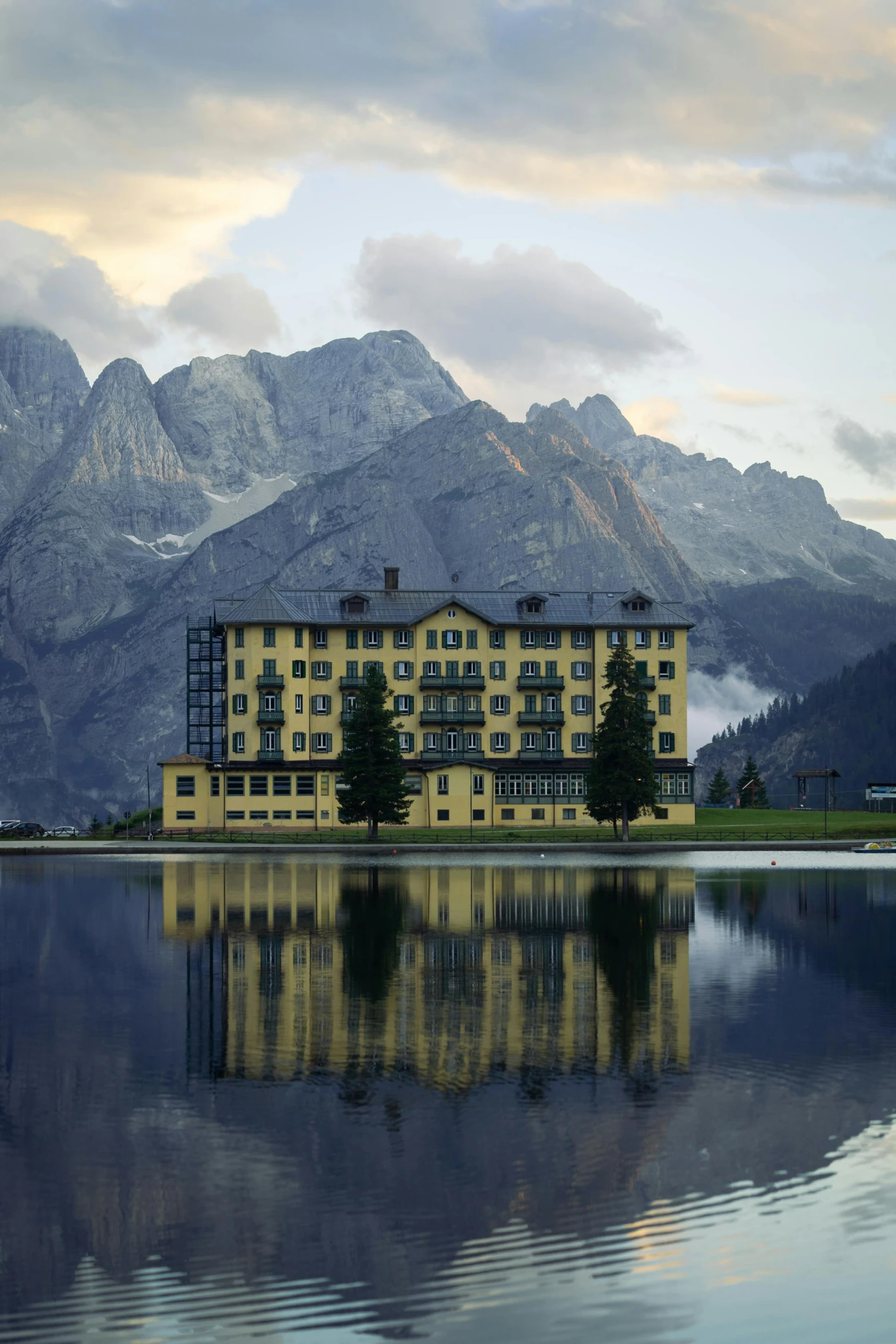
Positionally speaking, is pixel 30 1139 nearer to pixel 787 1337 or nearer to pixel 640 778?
pixel 787 1337

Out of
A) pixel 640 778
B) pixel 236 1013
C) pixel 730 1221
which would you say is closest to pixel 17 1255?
pixel 730 1221

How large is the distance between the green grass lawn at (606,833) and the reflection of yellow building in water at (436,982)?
4978 centimetres

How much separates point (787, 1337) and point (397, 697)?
461 ft

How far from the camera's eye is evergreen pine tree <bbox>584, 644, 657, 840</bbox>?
12169cm

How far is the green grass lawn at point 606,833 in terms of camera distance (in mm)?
123938

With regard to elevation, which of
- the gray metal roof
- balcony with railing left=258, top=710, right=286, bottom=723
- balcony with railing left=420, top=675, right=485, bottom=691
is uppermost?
the gray metal roof

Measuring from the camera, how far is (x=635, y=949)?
48438 mm

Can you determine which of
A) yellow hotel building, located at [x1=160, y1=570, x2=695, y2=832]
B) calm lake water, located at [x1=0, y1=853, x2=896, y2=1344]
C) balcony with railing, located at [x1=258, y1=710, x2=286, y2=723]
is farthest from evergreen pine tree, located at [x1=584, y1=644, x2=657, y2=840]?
calm lake water, located at [x1=0, y1=853, x2=896, y2=1344]

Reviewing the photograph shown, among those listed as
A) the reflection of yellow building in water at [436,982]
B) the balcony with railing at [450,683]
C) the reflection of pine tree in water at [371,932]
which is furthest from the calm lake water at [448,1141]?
the balcony with railing at [450,683]

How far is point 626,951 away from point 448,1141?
2500 centimetres

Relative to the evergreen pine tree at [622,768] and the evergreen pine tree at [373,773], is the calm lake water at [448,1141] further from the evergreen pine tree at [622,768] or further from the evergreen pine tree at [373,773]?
the evergreen pine tree at [373,773]

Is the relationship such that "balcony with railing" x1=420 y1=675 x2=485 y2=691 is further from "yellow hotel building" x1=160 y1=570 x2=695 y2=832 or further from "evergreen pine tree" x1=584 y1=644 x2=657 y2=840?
"evergreen pine tree" x1=584 y1=644 x2=657 y2=840

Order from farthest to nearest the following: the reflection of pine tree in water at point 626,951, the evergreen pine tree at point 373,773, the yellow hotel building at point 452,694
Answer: the yellow hotel building at point 452,694, the evergreen pine tree at point 373,773, the reflection of pine tree in water at point 626,951

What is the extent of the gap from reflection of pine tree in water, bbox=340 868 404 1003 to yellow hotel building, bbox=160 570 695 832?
6681 cm
